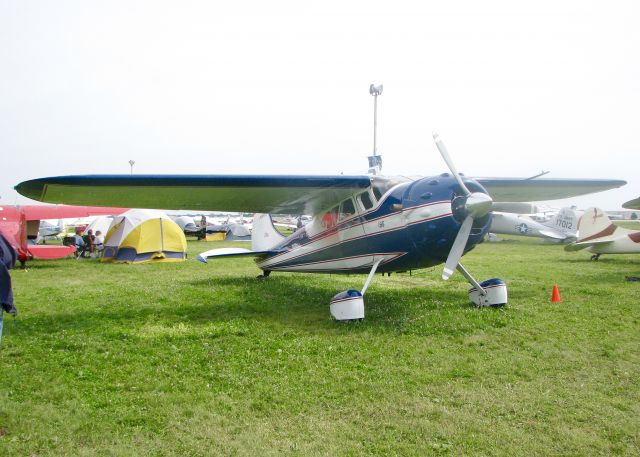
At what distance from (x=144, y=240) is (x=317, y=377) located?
49.5 ft

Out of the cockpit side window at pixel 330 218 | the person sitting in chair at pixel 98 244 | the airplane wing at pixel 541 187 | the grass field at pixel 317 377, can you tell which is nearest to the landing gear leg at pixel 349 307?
the grass field at pixel 317 377

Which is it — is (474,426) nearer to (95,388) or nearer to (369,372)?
(369,372)

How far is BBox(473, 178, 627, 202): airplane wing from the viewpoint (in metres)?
10.5

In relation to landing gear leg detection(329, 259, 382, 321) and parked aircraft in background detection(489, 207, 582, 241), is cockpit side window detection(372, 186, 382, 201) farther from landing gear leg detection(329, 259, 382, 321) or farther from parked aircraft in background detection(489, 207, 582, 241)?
parked aircraft in background detection(489, 207, 582, 241)

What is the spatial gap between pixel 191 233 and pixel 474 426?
32.3m

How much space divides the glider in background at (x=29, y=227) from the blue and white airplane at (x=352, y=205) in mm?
7767

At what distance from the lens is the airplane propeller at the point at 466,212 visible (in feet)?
22.8

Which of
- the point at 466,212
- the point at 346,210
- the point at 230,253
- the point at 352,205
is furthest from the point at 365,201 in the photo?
the point at 230,253

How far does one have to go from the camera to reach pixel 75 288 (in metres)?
11.6

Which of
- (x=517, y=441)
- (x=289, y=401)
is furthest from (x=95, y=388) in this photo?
(x=517, y=441)

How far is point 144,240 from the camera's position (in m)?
18.5

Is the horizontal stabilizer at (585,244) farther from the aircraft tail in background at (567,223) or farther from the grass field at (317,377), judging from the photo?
the aircraft tail in background at (567,223)

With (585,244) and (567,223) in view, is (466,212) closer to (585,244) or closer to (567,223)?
(585,244)

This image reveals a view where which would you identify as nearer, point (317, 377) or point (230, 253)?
point (317, 377)
